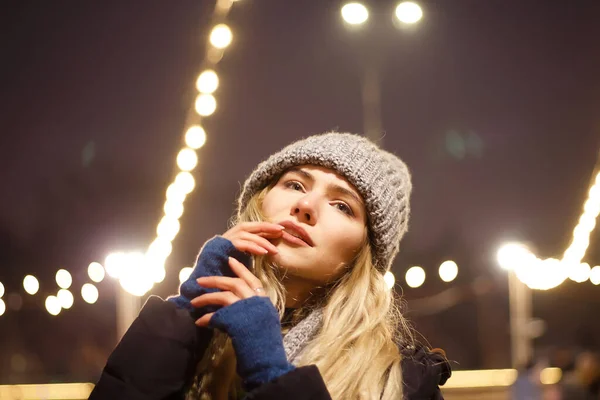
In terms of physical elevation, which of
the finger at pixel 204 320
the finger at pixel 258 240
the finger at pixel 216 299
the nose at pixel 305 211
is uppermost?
the nose at pixel 305 211

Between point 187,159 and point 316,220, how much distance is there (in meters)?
5.87

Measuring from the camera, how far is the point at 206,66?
6363 mm

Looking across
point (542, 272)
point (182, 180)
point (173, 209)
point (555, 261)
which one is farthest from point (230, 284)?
point (555, 261)

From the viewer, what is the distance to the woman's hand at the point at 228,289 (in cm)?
187

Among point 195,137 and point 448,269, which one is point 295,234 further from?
point 448,269

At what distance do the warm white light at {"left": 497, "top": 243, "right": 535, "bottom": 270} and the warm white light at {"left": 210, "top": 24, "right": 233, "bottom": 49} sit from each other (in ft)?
22.0

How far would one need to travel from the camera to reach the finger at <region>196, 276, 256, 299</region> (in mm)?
1878

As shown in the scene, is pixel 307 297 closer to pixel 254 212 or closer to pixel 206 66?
pixel 254 212

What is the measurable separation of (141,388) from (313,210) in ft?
2.35

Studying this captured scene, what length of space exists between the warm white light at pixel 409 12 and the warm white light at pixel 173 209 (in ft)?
13.2

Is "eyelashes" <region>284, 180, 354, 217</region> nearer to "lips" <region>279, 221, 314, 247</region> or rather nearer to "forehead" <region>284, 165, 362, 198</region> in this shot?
"forehead" <region>284, 165, 362, 198</region>

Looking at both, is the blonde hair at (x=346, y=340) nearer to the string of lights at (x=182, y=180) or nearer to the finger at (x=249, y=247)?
the finger at (x=249, y=247)

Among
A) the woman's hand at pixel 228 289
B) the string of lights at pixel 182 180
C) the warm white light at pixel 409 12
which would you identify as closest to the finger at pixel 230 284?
the woman's hand at pixel 228 289

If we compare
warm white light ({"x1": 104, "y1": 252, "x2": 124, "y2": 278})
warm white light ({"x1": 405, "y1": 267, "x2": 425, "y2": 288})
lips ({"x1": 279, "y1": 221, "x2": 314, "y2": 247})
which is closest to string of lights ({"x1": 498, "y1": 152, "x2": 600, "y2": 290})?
warm white light ({"x1": 405, "y1": 267, "x2": 425, "y2": 288})
